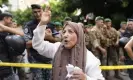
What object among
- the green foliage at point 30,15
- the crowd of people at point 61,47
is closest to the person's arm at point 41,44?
the crowd of people at point 61,47

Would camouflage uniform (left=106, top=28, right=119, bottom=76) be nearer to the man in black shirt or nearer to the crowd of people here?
the crowd of people

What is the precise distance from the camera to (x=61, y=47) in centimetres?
423

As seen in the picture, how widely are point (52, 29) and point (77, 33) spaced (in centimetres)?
327

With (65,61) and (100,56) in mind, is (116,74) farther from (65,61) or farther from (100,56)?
(65,61)

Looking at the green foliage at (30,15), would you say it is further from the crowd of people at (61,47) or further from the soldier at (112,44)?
the crowd of people at (61,47)

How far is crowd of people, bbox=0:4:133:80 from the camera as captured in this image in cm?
409

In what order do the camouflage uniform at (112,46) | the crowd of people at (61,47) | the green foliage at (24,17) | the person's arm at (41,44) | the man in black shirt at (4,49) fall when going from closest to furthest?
the crowd of people at (61,47), the person's arm at (41,44), the man in black shirt at (4,49), the camouflage uniform at (112,46), the green foliage at (24,17)

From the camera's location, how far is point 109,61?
11.6 meters

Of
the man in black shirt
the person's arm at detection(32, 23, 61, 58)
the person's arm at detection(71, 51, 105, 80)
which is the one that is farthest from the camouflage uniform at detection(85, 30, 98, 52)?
the person's arm at detection(71, 51, 105, 80)

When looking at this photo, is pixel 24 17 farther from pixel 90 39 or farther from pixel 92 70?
pixel 92 70

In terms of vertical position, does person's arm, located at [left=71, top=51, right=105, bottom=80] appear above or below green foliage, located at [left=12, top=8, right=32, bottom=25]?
below

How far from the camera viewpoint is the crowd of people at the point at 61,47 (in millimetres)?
4094

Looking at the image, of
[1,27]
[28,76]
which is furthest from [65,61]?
[28,76]

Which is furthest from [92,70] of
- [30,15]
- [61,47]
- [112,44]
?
[30,15]
